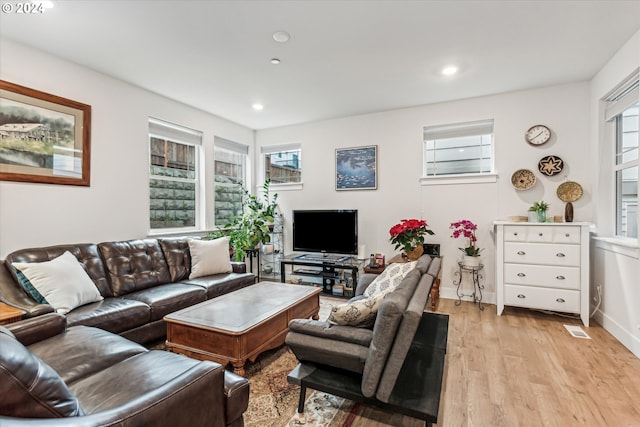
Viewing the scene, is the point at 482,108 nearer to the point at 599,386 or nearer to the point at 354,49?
the point at 354,49

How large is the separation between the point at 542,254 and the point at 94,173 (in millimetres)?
4745

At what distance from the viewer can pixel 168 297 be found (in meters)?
2.71

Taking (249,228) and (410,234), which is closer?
(410,234)

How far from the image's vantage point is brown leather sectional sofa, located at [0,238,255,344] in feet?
7.34

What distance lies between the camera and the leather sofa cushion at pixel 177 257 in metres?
3.36

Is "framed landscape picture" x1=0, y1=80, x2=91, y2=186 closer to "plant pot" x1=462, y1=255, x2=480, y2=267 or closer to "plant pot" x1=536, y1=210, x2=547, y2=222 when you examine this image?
"plant pot" x1=462, y1=255, x2=480, y2=267

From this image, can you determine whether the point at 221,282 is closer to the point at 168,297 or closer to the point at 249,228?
the point at 168,297

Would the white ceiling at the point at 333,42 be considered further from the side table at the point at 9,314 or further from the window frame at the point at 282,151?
the side table at the point at 9,314

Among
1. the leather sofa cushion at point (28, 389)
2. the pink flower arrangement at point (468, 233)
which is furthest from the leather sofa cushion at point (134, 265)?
the pink flower arrangement at point (468, 233)

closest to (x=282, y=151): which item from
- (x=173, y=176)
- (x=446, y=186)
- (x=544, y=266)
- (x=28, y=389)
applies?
(x=173, y=176)

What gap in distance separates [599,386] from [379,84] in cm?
323

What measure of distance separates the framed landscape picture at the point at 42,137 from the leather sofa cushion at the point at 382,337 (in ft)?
10.3

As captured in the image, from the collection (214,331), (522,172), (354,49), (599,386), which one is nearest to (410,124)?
(522,172)

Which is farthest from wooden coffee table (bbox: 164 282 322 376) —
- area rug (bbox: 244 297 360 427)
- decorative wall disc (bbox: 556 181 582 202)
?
decorative wall disc (bbox: 556 181 582 202)
